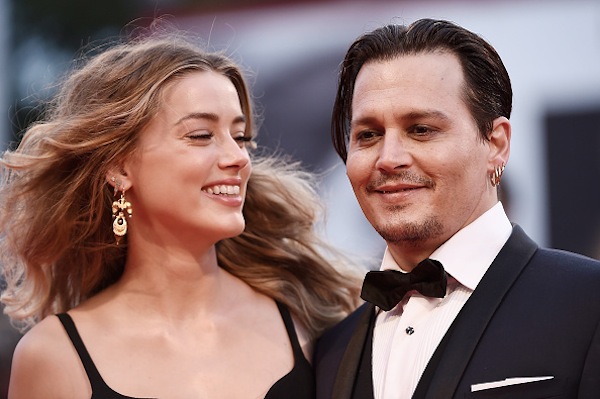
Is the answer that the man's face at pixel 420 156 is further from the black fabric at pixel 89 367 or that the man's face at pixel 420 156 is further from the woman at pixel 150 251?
the black fabric at pixel 89 367

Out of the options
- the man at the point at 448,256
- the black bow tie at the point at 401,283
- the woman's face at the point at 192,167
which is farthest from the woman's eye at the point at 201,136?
the black bow tie at the point at 401,283

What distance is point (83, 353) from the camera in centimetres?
344

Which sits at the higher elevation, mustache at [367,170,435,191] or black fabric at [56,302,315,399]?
mustache at [367,170,435,191]

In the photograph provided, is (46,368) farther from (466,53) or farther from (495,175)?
(466,53)

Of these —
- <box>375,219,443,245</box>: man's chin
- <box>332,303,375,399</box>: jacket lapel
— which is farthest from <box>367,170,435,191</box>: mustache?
<box>332,303,375,399</box>: jacket lapel

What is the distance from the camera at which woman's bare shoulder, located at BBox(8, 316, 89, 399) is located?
3.37 m

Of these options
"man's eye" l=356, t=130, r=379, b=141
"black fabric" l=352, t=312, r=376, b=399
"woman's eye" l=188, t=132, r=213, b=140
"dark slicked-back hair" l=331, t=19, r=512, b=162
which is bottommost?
"black fabric" l=352, t=312, r=376, b=399

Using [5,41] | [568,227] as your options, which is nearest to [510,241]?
[568,227]

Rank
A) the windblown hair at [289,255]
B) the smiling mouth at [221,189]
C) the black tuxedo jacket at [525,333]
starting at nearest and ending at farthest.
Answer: the black tuxedo jacket at [525,333] → the smiling mouth at [221,189] → the windblown hair at [289,255]

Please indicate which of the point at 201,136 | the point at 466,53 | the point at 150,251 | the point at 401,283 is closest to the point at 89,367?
the point at 150,251

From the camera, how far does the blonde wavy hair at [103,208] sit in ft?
12.0

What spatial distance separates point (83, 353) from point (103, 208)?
22.9 inches

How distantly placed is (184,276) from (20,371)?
67 centimetres

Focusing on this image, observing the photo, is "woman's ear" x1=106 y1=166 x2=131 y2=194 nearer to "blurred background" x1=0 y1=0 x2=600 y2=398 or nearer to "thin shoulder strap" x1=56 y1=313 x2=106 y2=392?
"thin shoulder strap" x1=56 y1=313 x2=106 y2=392
